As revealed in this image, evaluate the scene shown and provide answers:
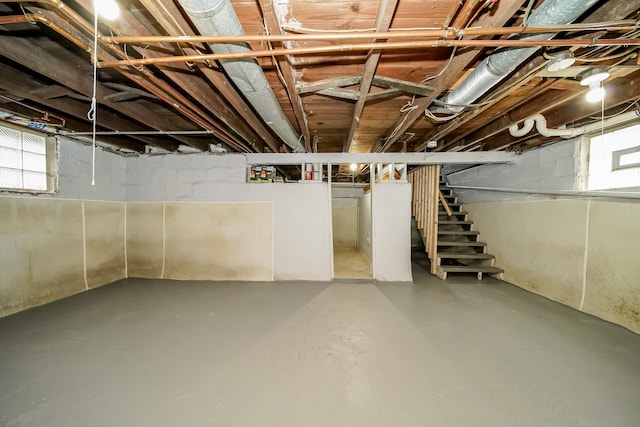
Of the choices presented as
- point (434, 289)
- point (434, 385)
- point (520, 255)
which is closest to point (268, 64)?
point (434, 385)

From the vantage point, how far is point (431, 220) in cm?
392

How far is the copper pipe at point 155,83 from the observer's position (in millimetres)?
1047

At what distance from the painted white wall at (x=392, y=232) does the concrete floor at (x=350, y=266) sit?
317 mm

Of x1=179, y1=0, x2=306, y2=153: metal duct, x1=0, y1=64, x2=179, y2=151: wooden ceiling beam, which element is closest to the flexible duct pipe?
x1=179, y1=0, x2=306, y2=153: metal duct

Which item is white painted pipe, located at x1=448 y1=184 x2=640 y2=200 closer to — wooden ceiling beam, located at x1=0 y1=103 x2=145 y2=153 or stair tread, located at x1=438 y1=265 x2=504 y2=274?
stair tread, located at x1=438 y1=265 x2=504 y2=274

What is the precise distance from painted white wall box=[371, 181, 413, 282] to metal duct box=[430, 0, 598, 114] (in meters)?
1.58

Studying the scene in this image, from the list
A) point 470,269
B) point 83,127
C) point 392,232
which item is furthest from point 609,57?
point 83,127

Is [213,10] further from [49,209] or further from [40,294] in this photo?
[40,294]

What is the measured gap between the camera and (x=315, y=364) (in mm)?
1646

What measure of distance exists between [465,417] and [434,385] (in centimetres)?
22

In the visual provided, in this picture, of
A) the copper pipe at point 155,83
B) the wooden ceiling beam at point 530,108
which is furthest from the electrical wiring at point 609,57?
the copper pipe at point 155,83

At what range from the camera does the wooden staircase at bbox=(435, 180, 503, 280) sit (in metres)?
3.65

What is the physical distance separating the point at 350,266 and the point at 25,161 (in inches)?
186

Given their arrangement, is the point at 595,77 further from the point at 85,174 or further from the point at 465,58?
the point at 85,174
